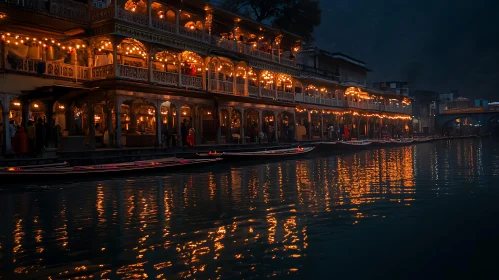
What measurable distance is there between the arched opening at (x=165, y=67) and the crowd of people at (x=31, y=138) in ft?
25.3

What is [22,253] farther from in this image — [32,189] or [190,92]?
[190,92]

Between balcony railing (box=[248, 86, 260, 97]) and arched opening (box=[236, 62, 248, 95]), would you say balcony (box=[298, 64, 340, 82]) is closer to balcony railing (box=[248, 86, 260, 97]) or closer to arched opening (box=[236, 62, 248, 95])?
arched opening (box=[236, 62, 248, 95])

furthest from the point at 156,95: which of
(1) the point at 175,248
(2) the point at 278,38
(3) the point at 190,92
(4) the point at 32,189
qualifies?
(1) the point at 175,248

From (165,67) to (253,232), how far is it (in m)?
24.0

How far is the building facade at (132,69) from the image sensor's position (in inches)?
838

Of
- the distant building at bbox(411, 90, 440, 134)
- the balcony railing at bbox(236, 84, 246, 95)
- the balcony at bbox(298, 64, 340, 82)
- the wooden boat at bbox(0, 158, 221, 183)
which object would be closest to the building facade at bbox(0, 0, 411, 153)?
the balcony railing at bbox(236, 84, 246, 95)

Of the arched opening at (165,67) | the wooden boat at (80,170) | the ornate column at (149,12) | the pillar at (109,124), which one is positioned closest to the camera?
the wooden boat at (80,170)

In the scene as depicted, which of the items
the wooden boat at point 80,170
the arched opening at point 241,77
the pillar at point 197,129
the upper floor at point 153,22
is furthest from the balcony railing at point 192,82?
the wooden boat at point 80,170

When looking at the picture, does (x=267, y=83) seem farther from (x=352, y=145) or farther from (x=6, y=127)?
(x=6, y=127)

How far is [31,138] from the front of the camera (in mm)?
19297

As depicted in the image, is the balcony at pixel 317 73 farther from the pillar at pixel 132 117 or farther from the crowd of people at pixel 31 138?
the crowd of people at pixel 31 138

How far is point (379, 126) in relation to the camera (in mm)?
64688

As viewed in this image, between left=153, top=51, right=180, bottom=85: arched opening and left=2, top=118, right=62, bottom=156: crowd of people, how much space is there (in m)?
7.71

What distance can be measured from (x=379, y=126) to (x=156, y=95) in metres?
47.0
